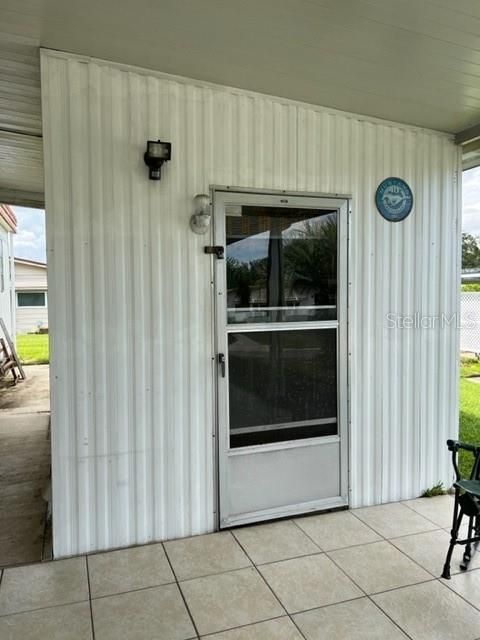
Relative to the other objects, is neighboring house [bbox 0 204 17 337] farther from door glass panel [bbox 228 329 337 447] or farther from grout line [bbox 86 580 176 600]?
grout line [bbox 86 580 176 600]

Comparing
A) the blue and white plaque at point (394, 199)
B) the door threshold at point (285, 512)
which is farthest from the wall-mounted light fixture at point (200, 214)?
the door threshold at point (285, 512)

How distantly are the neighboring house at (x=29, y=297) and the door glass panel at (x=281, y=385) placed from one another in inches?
587

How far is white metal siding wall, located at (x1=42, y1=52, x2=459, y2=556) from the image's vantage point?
246cm

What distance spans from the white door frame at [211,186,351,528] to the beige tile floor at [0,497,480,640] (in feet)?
0.65

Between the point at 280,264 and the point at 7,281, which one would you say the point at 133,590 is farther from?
the point at 7,281

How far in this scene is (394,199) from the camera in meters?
3.21

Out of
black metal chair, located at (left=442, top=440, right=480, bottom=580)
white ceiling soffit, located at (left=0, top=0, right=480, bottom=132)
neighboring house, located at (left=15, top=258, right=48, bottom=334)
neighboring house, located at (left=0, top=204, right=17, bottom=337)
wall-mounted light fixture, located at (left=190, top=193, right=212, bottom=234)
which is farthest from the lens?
neighboring house, located at (left=15, top=258, right=48, bottom=334)

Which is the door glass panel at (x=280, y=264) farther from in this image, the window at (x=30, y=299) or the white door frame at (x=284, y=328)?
the window at (x=30, y=299)

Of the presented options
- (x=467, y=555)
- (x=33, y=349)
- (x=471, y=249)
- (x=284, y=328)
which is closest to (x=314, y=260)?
(x=284, y=328)

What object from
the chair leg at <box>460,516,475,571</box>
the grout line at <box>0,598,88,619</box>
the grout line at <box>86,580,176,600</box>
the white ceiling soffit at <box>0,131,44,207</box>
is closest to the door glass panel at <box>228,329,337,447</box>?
the grout line at <box>86,580,176,600</box>

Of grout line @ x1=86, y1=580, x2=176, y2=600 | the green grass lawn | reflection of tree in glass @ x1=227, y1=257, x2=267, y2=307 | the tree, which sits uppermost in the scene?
the tree

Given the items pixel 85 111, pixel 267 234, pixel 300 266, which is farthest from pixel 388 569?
pixel 85 111

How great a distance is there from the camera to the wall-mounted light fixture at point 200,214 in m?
2.64

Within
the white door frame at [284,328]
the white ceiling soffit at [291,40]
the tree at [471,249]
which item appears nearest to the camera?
the white ceiling soffit at [291,40]
